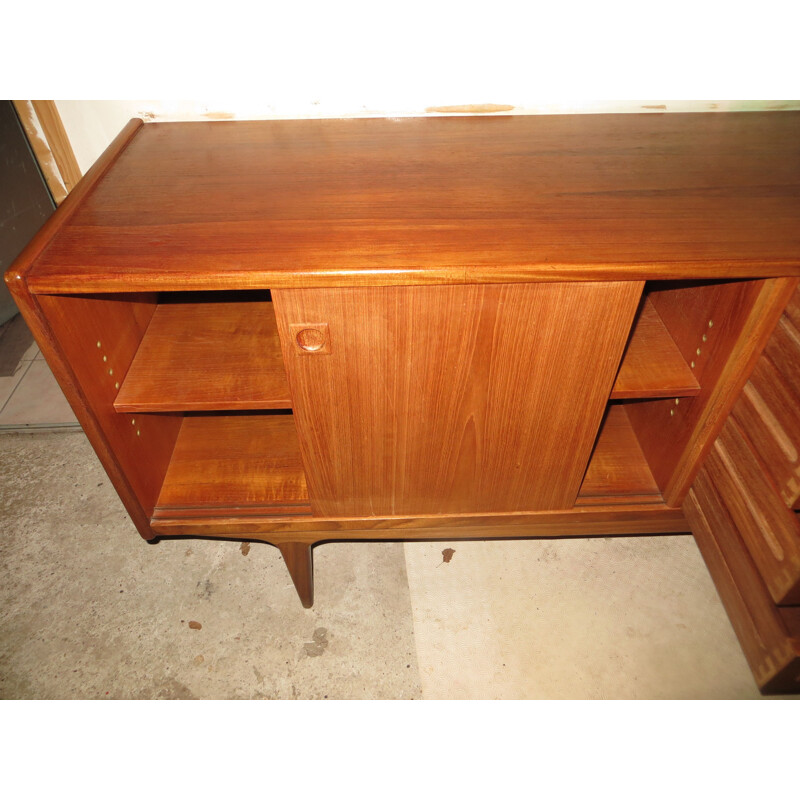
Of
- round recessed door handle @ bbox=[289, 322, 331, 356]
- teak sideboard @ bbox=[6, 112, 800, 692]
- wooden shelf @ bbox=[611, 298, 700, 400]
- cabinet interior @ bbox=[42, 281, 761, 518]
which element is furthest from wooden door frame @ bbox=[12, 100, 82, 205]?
wooden shelf @ bbox=[611, 298, 700, 400]

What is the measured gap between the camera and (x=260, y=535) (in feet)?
3.67

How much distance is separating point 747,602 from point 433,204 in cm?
78

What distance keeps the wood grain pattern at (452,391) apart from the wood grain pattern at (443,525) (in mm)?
24

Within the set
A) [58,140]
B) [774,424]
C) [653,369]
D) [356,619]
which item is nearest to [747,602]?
[774,424]

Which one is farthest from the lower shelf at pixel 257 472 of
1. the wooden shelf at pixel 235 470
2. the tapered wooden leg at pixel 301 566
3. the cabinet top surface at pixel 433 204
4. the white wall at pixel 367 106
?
the white wall at pixel 367 106

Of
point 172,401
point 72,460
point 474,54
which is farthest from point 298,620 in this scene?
point 474,54

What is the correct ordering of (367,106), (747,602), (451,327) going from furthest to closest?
(367,106) < (747,602) < (451,327)

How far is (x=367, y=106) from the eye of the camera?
109cm

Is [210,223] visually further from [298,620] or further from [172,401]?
[298,620]

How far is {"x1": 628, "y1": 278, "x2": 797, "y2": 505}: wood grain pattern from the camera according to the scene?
2.71 feet

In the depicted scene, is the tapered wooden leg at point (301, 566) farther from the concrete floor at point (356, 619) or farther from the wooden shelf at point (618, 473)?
the wooden shelf at point (618, 473)

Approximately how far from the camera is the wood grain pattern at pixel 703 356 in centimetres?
82

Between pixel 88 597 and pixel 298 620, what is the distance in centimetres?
49

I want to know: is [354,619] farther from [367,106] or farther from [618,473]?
[367,106]
